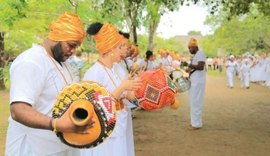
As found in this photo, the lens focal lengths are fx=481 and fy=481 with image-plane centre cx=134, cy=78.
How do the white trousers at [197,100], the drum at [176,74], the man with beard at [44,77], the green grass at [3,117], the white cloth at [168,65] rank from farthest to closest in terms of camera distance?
the white trousers at [197,100] < the green grass at [3,117] < the white cloth at [168,65] < the drum at [176,74] < the man with beard at [44,77]

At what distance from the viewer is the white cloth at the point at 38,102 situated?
2924mm

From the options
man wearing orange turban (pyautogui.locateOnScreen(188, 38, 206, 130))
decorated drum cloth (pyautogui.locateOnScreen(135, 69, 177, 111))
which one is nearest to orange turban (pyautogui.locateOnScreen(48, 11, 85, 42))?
decorated drum cloth (pyautogui.locateOnScreen(135, 69, 177, 111))

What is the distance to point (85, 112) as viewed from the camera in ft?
7.98

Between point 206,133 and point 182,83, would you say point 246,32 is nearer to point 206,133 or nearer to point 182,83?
point 206,133

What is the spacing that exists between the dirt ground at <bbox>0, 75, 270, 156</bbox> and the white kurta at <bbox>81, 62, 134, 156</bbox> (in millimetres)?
3207

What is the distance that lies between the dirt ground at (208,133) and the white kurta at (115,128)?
3207mm

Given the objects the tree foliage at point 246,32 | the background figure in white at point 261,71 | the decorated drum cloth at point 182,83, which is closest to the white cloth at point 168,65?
the decorated drum cloth at point 182,83

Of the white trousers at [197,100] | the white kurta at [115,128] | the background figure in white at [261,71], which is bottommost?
the background figure in white at [261,71]

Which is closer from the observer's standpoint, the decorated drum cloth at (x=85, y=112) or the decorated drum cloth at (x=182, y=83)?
the decorated drum cloth at (x=85, y=112)

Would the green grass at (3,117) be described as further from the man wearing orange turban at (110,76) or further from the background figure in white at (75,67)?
the man wearing orange turban at (110,76)

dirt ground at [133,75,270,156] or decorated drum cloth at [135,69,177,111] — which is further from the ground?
decorated drum cloth at [135,69,177,111]

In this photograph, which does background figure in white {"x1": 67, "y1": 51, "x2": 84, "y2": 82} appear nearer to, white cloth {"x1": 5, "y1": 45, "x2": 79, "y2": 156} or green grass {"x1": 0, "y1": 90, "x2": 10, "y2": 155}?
white cloth {"x1": 5, "y1": 45, "x2": 79, "y2": 156}

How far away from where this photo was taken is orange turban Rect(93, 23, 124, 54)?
4777mm

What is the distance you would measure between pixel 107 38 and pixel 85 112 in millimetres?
2435
